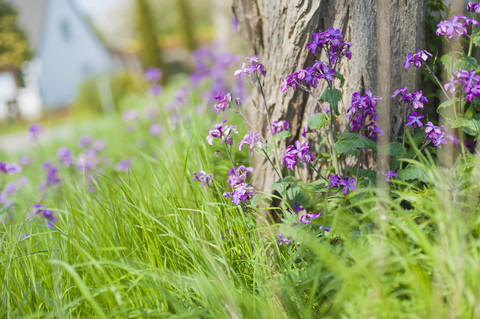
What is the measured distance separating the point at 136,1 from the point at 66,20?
1164 centimetres

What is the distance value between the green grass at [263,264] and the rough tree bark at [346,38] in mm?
532

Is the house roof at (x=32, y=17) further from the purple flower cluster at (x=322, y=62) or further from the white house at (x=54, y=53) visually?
the purple flower cluster at (x=322, y=62)

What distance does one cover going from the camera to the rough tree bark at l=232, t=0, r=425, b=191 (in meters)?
1.97

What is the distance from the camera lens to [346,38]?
6.63 feet

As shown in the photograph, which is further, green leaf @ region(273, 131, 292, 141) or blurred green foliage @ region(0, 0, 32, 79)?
blurred green foliage @ region(0, 0, 32, 79)

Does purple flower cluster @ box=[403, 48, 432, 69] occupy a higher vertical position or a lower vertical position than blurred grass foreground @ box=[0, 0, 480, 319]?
higher

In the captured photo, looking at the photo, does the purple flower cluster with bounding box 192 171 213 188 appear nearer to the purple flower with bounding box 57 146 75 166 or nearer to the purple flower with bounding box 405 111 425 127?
the purple flower with bounding box 405 111 425 127

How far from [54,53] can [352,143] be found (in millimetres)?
27007

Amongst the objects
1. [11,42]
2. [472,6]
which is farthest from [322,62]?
[11,42]

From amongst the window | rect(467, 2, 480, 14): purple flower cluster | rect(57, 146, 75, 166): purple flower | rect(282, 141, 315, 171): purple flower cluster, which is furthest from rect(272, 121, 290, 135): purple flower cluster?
the window

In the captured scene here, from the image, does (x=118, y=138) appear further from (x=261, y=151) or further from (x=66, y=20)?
(x=66, y=20)

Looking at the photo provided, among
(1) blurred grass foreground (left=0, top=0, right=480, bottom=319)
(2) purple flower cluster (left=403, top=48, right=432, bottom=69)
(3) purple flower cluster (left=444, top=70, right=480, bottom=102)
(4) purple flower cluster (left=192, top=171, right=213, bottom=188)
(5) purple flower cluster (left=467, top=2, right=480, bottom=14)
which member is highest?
(5) purple flower cluster (left=467, top=2, right=480, bottom=14)

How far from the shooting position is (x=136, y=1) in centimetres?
1692

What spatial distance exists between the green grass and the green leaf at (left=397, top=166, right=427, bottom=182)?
0.05 m
